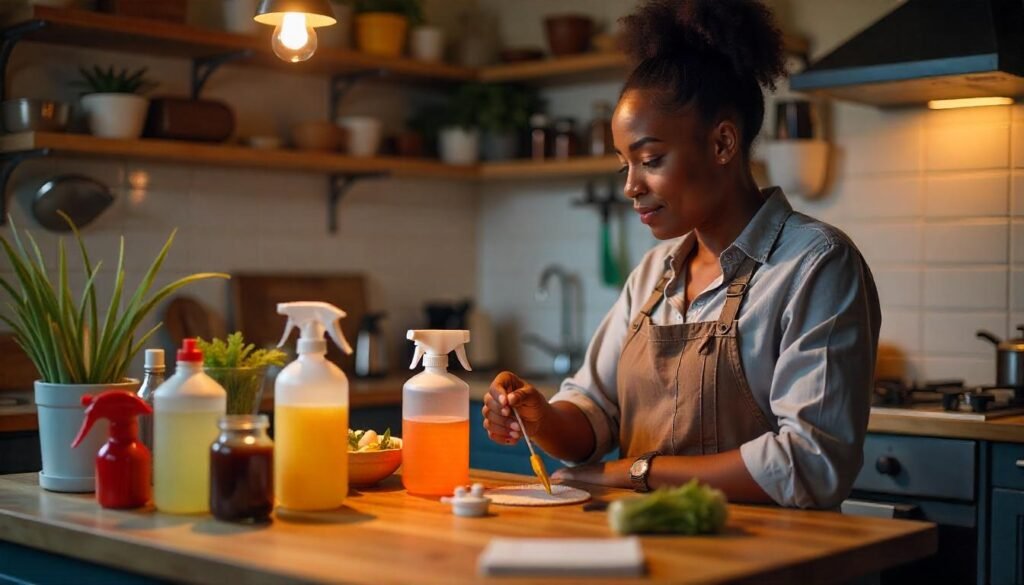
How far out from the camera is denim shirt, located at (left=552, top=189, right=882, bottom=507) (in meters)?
2.04

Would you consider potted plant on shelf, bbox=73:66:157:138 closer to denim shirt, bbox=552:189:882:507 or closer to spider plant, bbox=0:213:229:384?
spider plant, bbox=0:213:229:384

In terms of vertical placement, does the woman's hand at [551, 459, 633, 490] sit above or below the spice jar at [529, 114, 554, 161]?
below

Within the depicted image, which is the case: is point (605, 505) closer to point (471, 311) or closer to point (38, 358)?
point (38, 358)

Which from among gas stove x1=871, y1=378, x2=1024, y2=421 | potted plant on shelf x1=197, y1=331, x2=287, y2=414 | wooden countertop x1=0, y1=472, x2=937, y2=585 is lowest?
wooden countertop x1=0, y1=472, x2=937, y2=585

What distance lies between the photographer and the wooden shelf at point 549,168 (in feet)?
14.4

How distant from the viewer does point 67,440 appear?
2180 millimetres

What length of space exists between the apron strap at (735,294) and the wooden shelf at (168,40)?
7.22ft

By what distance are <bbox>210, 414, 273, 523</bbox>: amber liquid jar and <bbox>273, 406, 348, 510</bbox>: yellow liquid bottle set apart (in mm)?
74

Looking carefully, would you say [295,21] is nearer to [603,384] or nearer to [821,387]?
[603,384]

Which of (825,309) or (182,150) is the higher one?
(182,150)

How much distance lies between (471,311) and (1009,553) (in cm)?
238

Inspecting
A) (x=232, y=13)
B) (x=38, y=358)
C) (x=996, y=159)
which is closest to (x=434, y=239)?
(x=232, y=13)

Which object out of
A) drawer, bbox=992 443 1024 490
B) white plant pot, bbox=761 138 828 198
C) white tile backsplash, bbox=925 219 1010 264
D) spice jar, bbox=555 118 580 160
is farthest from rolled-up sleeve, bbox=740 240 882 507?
spice jar, bbox=555 118 580 160

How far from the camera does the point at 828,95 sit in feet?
12.2
